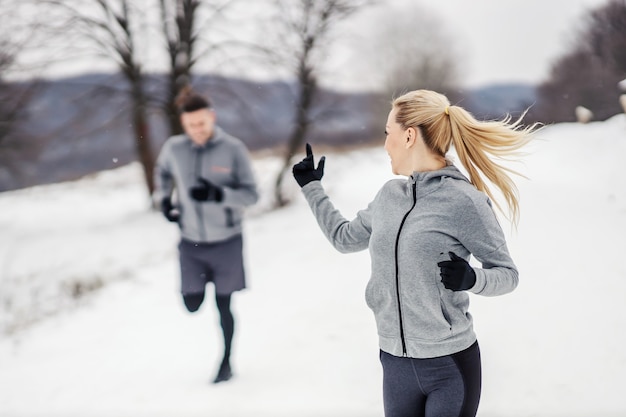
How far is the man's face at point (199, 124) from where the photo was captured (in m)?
2.75


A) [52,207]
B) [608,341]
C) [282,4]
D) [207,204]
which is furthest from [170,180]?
[52,207]

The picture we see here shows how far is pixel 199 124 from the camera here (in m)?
2.78

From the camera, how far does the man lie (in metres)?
2.85

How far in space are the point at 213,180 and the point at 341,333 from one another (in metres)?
1.47

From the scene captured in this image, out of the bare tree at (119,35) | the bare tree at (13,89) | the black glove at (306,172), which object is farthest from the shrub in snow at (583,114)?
the bare tree at (119,35)

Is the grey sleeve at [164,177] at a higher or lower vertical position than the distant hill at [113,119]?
higher

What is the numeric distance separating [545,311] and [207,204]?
2145mm

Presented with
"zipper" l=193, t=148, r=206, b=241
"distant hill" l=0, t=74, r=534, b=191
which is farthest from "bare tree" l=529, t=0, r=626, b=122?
"distant hill" l=0, t=74, r=534, b=191

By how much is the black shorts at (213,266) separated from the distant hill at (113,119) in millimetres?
5025

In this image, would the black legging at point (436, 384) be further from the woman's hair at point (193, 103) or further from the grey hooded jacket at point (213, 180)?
the woman's hair at point (193, 103)

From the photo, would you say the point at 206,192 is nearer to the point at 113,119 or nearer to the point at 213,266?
the point at 213,266

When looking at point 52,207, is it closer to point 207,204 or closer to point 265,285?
point 265,285

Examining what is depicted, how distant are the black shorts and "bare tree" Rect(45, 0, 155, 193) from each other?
25.0 feet

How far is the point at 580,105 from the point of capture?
2.83 m
